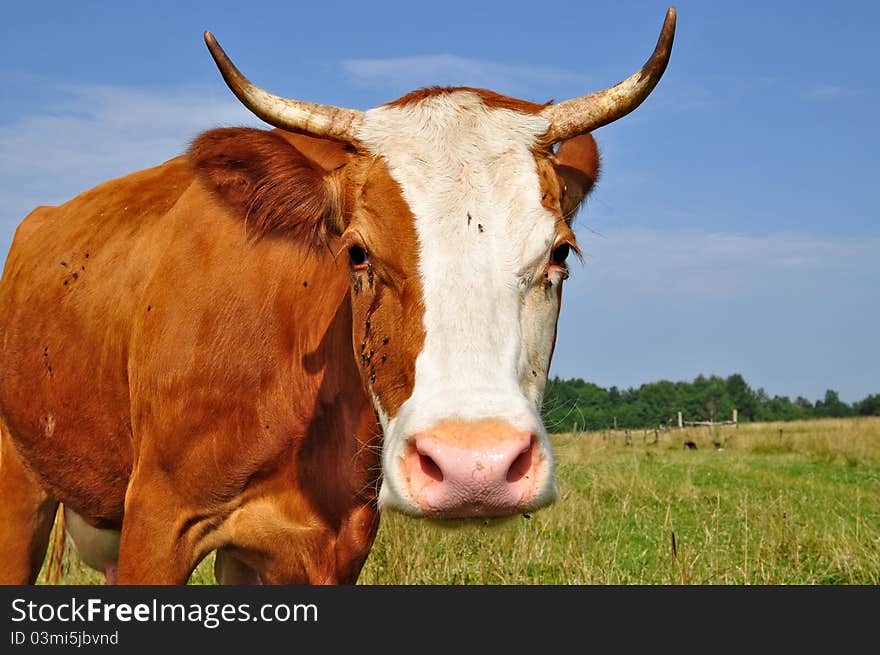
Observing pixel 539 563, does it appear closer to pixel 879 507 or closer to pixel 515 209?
pixel 515 209

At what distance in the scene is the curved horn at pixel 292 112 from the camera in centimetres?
381

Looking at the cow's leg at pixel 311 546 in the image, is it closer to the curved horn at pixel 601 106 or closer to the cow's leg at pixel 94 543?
the cow's leg at pixel 94 543

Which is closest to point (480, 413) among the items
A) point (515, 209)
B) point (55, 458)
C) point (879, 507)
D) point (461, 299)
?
point (461, 299)

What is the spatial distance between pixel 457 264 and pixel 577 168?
130 centimetres

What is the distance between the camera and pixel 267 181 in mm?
4008

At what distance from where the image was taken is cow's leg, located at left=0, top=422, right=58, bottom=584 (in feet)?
19.7

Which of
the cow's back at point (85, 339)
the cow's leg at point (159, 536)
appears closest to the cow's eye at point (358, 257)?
the cow's leg at point (159, 536)

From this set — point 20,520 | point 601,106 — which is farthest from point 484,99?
point 20,520

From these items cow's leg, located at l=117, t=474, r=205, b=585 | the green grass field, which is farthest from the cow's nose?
cow's leg, located at l=117, t=474, r=205, b=585

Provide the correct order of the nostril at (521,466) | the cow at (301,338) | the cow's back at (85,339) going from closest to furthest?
the nostril at (521,466)
the cow at (301,338)
the cow's back at (85,339)

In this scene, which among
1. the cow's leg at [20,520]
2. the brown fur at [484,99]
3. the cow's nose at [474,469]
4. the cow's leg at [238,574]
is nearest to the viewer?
Answer: the cow's nose at [474,469]

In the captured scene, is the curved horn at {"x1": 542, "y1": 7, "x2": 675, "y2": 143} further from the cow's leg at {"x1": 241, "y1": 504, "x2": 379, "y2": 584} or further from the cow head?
the cow's leg at {"x1": 241, "y1": 504, "x2": 379, "y2": 584}

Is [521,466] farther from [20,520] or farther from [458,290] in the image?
[20,520]
